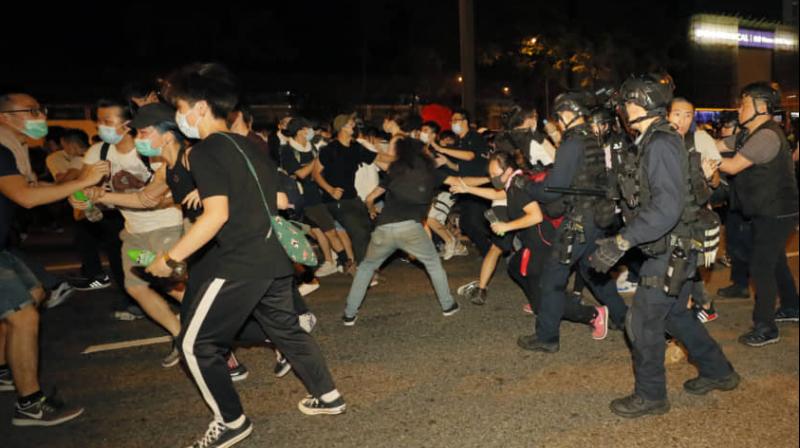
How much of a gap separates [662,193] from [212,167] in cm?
229

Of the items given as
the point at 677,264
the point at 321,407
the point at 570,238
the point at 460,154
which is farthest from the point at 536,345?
the point at 460,154

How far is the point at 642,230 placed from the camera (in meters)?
3.33

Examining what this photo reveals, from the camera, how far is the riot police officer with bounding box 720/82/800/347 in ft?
15.1

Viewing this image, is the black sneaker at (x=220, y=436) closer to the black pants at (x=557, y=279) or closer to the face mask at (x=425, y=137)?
the black pants at (x=557, y=279)

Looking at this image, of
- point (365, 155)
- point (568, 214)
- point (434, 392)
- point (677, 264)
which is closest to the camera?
point (677, 264)

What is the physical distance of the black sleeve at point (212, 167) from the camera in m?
2.99

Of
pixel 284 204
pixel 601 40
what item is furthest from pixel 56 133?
pixel 601 40

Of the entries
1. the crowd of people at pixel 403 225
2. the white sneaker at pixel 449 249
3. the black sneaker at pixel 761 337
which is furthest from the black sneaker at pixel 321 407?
the white sneaker at pixel 449 249

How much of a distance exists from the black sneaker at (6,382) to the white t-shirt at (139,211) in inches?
50.9

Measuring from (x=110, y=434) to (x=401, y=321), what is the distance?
8.63 ft

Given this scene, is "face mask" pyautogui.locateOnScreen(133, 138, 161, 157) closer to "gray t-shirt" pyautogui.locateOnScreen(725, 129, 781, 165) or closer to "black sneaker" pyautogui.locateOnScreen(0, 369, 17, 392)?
"black sneaker" pyautogui.locateOnScreen(0, 369, 17, 392)

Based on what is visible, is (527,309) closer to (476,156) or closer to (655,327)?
(655,327)

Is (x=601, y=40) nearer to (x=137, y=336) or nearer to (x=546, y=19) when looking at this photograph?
(x=546, y=19)

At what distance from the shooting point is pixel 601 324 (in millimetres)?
4957
